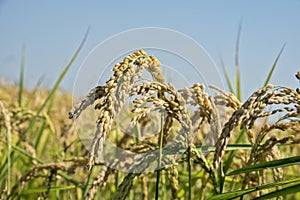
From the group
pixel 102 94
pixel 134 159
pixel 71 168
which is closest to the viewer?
pixel 102 94

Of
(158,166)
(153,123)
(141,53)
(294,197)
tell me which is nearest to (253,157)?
(158,166)

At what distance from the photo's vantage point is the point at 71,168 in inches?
70.9

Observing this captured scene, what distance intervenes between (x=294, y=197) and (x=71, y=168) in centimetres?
179

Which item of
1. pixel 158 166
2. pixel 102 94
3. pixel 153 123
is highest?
pixel 153 123

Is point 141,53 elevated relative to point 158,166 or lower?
elevated

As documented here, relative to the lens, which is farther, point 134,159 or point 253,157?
point 134,159

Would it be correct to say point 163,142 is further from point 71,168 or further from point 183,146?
point 71,168

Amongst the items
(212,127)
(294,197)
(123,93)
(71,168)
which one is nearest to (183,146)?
(212,127)

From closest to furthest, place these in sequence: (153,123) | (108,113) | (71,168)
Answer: (108,113)
(71,168)
(153,123)

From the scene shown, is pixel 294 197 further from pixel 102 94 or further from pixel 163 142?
pixel 102 94

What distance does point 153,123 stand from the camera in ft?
6.31

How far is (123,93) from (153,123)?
96 cm

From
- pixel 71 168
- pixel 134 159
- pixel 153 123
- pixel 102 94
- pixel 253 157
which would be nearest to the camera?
pixel 102 94

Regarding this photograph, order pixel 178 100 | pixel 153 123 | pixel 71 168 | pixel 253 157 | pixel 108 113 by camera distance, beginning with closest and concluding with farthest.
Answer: pixel 108 113 < pixel 178 100 < pixel 253 157 < pixel 71 168 < pixel 153 123
